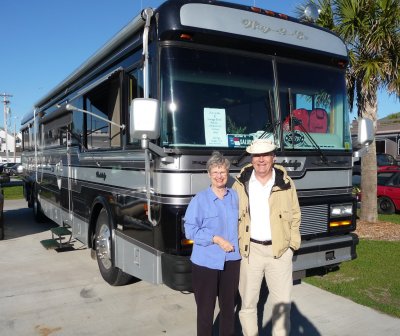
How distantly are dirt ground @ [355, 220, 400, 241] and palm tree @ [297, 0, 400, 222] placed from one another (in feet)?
3.09

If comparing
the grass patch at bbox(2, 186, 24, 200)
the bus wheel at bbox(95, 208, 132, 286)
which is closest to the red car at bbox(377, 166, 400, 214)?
the bus wheel at bbox(95, 208, 132, 286)

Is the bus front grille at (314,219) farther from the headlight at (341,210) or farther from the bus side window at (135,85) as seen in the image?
the bus side window at (135,85)

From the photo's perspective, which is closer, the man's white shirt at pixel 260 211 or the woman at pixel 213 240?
the woman at pixel 213 240

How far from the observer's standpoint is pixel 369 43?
9.05m

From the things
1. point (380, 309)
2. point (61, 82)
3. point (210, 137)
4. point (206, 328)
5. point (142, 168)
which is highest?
point (61, 82)

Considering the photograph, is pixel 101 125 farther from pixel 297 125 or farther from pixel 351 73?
pixel 351 73

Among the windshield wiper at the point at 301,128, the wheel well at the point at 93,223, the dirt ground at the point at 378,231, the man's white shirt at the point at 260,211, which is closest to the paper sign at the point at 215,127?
the man's white shirt at the point at 260,211

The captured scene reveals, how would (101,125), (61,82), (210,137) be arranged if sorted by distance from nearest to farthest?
(210,137) → (101,125) → (61,82)

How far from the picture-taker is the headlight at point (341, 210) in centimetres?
469

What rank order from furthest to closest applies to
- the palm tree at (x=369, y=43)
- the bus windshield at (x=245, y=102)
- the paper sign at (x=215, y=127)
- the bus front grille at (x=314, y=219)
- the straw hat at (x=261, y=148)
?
the palm tree at (x=369, y=43), the bus front grille at (x=314, y=219), the paper sign at (x=215, y=127), the bus windshield at (x=245, y=102), the straw hat at (x=261, y=148)

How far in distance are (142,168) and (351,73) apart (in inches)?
270

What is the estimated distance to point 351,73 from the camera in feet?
31.2

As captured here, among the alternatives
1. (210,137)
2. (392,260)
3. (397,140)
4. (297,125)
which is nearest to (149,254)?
(210,137)

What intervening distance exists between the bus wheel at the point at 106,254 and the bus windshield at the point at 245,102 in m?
1.86
